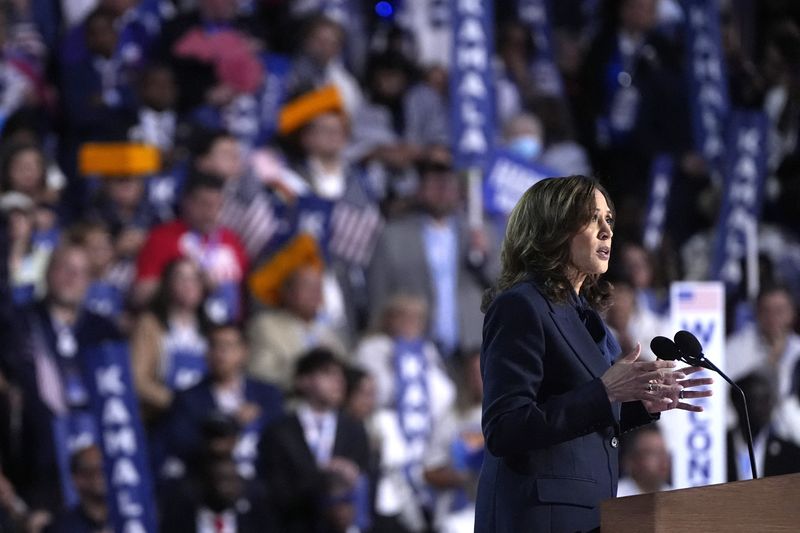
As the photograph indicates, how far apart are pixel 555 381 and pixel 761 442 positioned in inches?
199

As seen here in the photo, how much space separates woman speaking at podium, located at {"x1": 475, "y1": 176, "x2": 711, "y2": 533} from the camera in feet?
9.96

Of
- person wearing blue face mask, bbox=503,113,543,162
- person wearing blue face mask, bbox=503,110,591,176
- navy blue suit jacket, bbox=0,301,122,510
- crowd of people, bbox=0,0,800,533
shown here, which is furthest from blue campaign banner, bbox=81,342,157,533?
person wearing blue face mask, bbox=503,113,543,162

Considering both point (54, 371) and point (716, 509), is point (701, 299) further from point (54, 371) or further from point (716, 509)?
point (716, 509)

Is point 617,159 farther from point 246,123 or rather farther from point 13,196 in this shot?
point 13,196

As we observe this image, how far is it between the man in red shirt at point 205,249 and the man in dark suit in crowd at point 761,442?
2439 millimetres

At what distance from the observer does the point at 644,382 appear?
297cm

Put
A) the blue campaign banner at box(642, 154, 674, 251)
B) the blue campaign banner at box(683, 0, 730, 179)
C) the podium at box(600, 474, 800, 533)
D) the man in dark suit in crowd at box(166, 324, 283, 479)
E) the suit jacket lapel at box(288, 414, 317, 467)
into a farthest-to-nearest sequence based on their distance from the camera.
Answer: the blue campaign banner at box(683, 0, 730, 179) < the blue campaign banner at box(642, 154, 674, 251) < the suit jacket lapel at box(288, 414, 317, 467) < the man in dark suit in crowd at box(166, 324, 283, 479) < the podium at box(600, 474, 800, 533)

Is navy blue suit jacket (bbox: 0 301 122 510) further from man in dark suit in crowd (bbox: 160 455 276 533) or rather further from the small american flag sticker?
the small american flag sticker

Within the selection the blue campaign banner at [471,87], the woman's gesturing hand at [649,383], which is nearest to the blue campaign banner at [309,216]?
the blue campaign banner at [471,87]

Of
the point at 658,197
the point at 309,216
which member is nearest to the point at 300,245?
the point at 309,216

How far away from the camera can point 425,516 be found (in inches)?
325

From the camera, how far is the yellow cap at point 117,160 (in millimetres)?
8836

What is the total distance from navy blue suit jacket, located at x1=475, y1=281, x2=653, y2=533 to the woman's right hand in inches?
1.3

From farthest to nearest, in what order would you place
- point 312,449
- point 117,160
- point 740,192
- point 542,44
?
point 542,44
point 740,192
point 117,160
point 312,449
